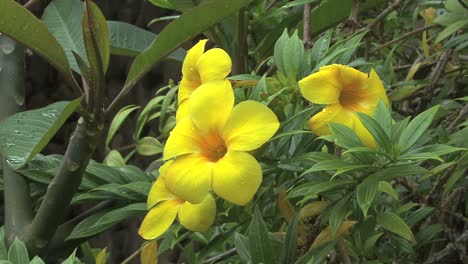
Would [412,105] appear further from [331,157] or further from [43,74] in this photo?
[43,74]

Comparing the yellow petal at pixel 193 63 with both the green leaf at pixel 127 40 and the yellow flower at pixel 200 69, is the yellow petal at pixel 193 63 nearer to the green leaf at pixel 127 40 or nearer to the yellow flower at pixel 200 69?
the yellow flower at pixel 200 69

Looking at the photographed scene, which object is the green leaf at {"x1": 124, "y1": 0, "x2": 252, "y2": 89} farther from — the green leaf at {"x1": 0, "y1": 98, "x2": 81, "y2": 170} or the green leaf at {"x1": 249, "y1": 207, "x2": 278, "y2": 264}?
the green leaf at {"x1": 249, "y1": 207, "x2": 278, "y2": 264}

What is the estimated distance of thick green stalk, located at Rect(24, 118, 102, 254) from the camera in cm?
87

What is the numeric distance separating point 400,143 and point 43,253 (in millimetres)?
486

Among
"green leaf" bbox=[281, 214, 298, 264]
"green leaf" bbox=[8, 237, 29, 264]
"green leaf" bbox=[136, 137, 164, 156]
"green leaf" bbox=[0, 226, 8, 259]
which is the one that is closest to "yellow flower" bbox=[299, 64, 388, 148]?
"green leaf" bbox=[281, 214, 298, 264]

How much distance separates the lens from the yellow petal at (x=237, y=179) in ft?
2.28

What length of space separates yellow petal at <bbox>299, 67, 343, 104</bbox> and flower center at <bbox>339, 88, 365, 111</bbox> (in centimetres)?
3

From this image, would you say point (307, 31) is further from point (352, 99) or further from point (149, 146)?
point (149, 146)

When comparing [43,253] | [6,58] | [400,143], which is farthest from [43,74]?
[400,143]

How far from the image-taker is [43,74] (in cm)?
227

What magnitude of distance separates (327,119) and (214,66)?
0.12 metres

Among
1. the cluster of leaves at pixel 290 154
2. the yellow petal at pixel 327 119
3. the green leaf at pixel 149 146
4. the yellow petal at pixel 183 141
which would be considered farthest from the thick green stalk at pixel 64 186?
the green leaf at pixel 149 146

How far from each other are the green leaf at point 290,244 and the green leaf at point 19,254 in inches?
11.1

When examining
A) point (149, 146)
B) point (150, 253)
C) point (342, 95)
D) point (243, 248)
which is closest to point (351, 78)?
point (342, 95)
